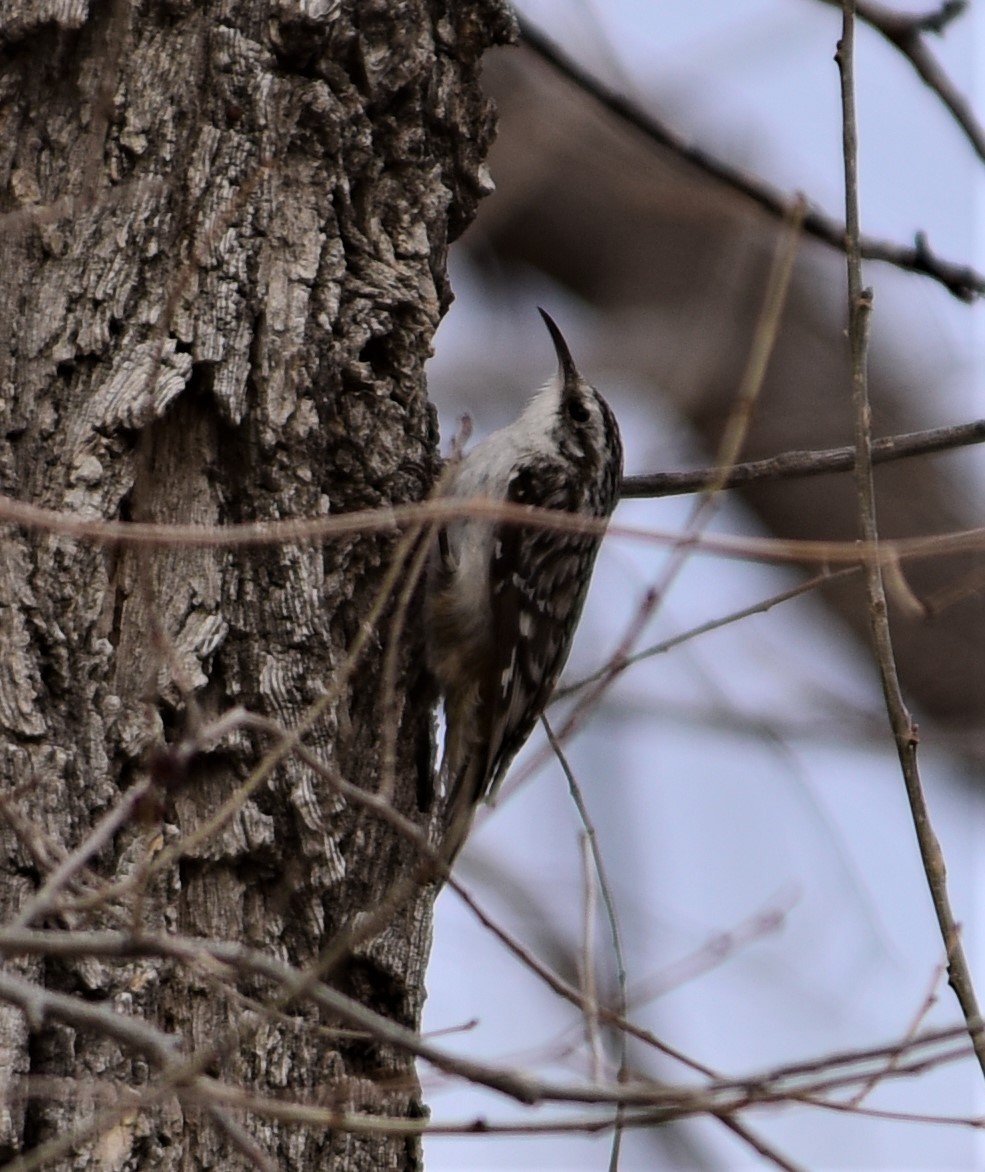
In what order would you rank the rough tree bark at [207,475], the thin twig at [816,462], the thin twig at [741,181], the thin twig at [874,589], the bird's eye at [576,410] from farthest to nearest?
the bird's eye at [576,410], the thin twig at [741,181], the thin twig at [816,462], the rough tree bark at [207,475], the thin twig at [874,589]

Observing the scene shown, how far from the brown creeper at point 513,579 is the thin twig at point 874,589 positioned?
136cm

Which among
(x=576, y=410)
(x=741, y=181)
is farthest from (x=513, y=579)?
(x=741, y=181)

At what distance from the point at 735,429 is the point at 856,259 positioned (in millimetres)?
491

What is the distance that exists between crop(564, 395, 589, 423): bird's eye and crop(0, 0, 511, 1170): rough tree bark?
1300 millimetres

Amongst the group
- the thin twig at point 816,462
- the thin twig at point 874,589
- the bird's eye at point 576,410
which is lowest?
the thin twig at point 874,589

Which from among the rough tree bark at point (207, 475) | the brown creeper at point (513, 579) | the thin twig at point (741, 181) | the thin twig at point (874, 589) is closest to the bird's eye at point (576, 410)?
the brown creeper at point (513, 579)

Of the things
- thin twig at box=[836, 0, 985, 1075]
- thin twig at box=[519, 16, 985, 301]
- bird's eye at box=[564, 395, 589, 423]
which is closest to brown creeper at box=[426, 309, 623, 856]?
bird's eye at box=[564, 395, 589, 423]

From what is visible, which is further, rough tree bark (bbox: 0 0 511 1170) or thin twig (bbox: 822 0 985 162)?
thin twig (bbox: 822 0 985 162)

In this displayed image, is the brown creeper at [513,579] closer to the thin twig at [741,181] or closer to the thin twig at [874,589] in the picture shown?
the thin twig at [741,181]

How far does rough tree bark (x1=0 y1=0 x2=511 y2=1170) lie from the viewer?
8.08ft

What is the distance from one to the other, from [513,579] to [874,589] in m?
1.90

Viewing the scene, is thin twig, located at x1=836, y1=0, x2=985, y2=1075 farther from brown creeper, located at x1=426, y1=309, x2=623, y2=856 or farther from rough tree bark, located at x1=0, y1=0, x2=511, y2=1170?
brown creeper, located at x1=426, y1=309, x2=623, y2=856

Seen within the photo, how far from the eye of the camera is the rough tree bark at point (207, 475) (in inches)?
97.0

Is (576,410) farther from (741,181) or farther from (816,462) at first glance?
(816,462)
